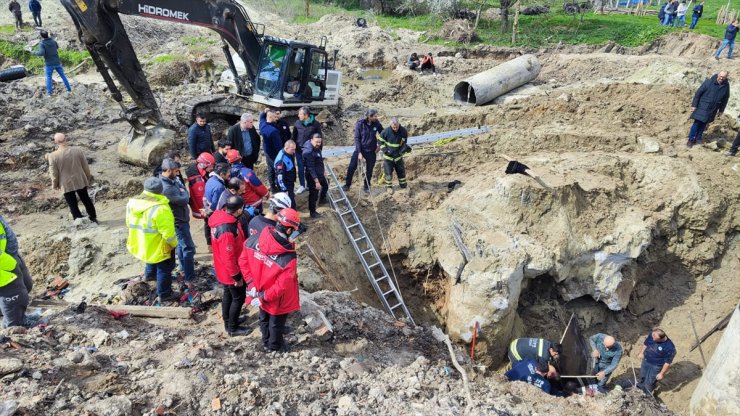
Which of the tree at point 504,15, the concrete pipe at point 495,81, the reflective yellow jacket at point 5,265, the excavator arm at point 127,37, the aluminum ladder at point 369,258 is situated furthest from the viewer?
the tree at point 504,15

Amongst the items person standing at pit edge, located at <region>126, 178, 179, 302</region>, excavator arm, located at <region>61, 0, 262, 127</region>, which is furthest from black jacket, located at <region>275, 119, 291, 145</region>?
excavator arm, located at <region>61, 0, 262, 127</region>

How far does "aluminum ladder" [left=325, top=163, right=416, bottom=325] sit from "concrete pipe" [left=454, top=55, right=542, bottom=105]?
6.83 meters

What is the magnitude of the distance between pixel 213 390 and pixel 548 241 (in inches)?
233

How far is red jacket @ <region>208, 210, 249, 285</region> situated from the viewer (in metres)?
4.77

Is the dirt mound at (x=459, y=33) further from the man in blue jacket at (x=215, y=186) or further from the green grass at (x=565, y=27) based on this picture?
the man in blue jacket at (x=215, y=186)

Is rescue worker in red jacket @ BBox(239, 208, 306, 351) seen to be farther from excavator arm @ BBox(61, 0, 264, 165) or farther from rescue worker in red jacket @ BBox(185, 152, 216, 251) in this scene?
excavator arm @ BBox(61, 0, 264, 165)

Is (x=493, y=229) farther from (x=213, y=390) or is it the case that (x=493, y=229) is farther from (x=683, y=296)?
(x=213, y=390)

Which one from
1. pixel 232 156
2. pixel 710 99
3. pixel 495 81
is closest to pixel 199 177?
pixel 232 156

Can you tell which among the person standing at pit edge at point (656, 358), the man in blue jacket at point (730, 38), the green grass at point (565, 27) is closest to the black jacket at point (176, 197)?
the person standing at pit edge at point (656, 358)

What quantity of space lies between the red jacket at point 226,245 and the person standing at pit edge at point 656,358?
5.88 meters

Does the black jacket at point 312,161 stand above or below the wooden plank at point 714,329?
above

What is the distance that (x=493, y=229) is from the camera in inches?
328

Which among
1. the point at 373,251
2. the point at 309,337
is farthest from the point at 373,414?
the point at 373,251

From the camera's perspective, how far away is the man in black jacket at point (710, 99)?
9.79 metres
